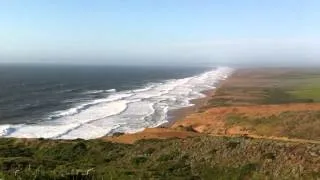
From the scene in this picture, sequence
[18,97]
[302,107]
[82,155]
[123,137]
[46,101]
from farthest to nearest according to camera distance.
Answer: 1. [18,97]
2. [46,101]
3. [302,107]
4. [123,137]
5. [82,155]

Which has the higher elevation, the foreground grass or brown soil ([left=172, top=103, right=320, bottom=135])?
the foreground grass

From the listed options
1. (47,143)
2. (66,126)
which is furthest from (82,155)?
(66,126)

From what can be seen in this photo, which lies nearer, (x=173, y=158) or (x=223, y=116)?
(x=173, y=158)

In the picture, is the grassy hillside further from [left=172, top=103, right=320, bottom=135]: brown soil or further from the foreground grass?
[left=172, top=103, right=320, bottom=135]: brown soil

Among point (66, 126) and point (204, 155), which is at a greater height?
point (204, 155)

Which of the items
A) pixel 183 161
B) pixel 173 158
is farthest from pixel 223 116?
pixel 183 161

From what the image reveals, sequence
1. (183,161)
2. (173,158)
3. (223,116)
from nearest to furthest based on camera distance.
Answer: (183,161), (173,158), (223,116)

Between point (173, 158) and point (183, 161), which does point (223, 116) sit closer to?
point (173, 158)

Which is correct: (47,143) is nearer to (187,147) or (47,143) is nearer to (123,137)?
(123,137)

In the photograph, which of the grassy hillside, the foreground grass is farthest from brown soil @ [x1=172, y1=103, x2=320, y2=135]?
the foreground grass
